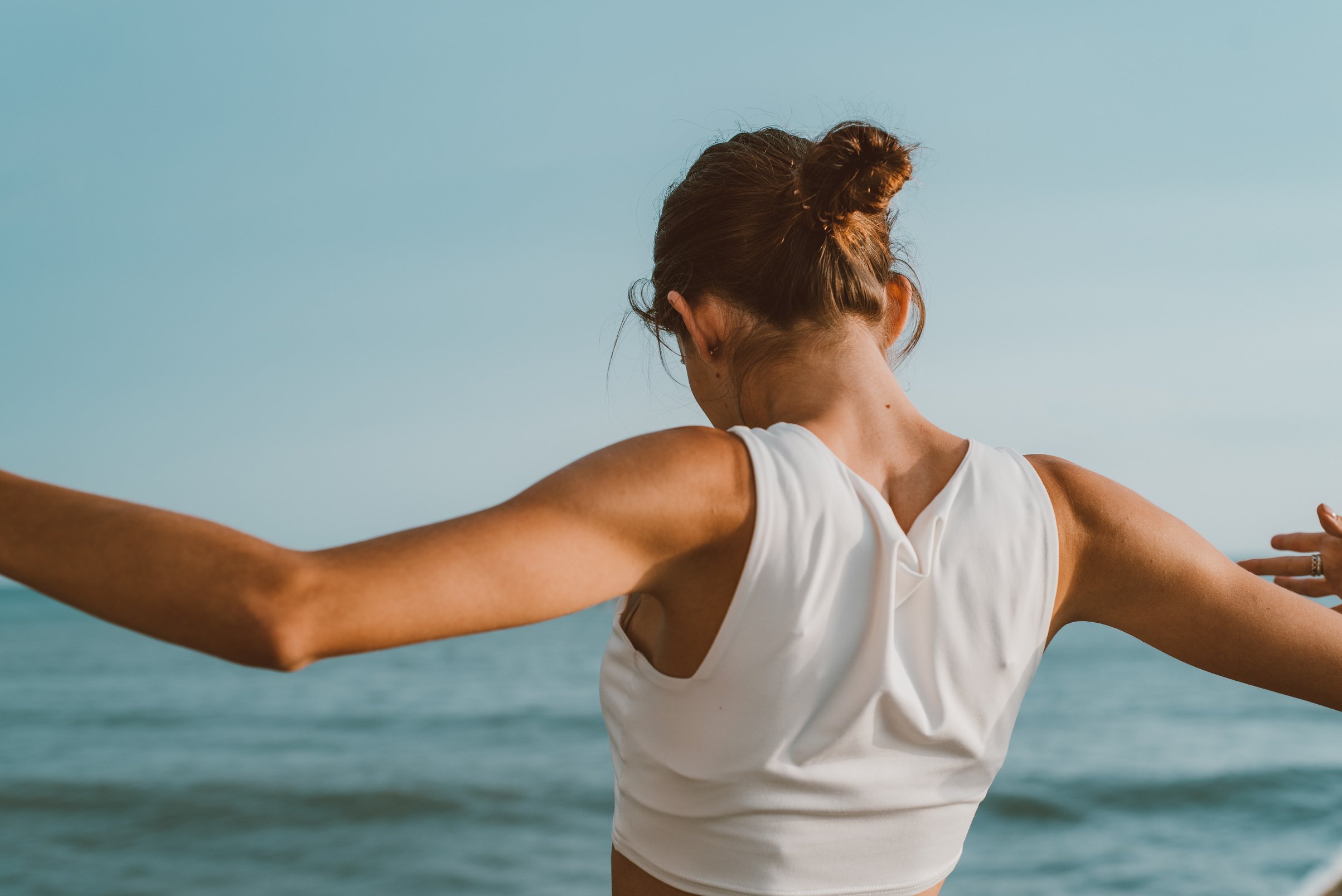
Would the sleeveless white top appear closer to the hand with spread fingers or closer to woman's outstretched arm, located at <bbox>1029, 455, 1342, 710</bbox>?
woman's outstretched arm, located at <bbox>1029, 455, 1342, 710</bbox>

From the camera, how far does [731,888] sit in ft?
3.37

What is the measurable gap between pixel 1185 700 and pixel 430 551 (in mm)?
13927

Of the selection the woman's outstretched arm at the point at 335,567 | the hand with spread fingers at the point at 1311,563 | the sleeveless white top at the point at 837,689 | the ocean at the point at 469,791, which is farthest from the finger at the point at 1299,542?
the ocean at the point at 469,791

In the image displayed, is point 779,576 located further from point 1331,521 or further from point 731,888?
point 1331,521

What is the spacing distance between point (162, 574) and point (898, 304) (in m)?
0.90

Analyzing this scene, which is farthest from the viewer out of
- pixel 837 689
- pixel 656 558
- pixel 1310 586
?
pixel 1310 586

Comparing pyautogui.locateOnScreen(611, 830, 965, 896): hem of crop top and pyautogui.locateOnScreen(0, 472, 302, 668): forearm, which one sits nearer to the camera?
pyautogui.locateOnScreen(0, 472, 302, 668): forearm

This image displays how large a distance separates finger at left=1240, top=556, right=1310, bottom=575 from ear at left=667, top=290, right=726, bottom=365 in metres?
0.89

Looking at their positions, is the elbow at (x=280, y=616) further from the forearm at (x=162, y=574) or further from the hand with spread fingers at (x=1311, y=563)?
the hand with spread fingers at (x=1311, y=563)

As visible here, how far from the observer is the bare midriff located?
1068mm

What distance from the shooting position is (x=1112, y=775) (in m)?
8.27

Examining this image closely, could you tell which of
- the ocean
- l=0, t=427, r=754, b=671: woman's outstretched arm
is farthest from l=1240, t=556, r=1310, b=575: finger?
the ocean

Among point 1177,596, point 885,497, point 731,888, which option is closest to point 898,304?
point 885,497

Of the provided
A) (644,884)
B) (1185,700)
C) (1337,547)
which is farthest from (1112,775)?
(644,884)
